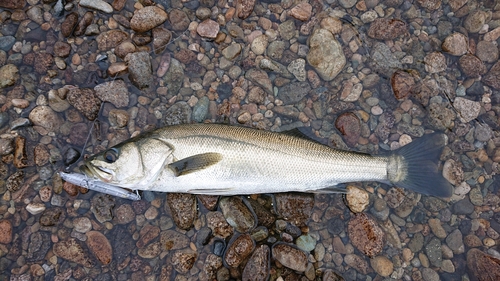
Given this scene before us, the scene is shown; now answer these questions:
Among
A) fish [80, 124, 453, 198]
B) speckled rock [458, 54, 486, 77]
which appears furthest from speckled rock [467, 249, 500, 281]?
speckled rock [458, 54, 486, 77]


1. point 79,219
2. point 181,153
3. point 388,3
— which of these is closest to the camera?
point 181,153

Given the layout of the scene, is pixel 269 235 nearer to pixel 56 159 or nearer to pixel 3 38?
pixel 56 159

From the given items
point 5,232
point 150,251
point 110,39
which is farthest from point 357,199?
point 5,232

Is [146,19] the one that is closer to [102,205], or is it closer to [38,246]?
[102,205]

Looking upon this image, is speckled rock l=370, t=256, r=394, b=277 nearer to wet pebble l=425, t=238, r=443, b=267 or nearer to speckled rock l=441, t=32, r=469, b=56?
wet pebble l=425, t=238, r=443, b=267

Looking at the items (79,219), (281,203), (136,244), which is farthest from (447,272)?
(79,219)

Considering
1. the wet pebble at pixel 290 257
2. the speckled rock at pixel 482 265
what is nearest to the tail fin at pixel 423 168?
the speckled rock at pixel 482 265

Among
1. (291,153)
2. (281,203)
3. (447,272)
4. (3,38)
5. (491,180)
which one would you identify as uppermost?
(3,38)

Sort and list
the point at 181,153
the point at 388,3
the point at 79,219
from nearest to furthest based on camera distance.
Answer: the point at 181,153 → the point at 79,219 → the point at 388,3
